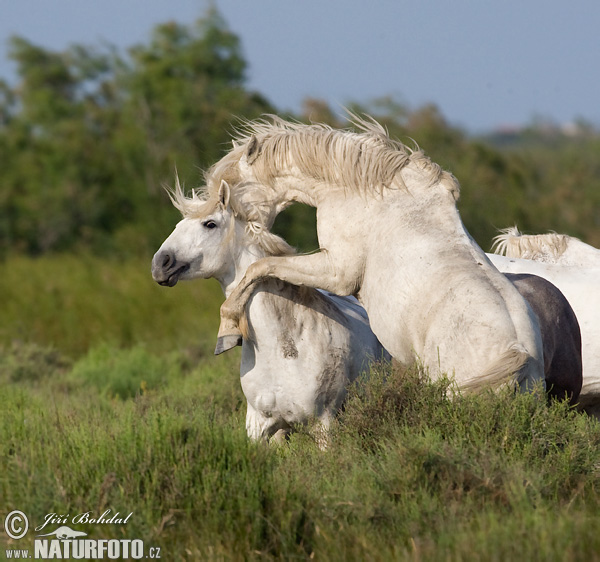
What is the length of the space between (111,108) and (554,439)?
2479 cm

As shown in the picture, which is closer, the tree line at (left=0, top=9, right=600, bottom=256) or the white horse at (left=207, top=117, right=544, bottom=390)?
the white horse at (left=207, top=117, right=544, bottom=390)

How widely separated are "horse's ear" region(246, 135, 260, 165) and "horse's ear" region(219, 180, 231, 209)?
209 millimetres

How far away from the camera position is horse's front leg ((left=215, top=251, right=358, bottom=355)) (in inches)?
183

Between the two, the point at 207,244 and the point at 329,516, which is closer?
the point at 329,516

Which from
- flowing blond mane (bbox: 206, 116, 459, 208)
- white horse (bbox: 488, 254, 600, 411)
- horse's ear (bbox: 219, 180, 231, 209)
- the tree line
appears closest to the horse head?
horse's ear (bbox: 219, 180, 231, 209)

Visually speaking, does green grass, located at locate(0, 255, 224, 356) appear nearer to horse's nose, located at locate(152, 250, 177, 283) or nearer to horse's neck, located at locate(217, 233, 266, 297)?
horse's neck, located at locate(217, 233, 266, 297)

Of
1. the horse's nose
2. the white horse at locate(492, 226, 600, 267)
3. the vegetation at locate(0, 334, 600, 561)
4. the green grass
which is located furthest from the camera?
the green grass

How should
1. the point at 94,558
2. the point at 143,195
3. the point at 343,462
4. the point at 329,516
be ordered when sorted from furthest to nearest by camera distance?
the point at 143,195 → the point at 343,462 → the point at 329,516 → the point at 94,558

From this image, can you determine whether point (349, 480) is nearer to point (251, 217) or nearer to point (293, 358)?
point (293, 358)

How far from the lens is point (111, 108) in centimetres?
2716

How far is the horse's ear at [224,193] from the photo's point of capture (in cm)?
490

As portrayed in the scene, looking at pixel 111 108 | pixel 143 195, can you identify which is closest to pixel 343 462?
pixel 143 195

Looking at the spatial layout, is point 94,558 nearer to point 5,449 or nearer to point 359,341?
point 5,449

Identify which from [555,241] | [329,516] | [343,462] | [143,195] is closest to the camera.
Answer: [329,516]
